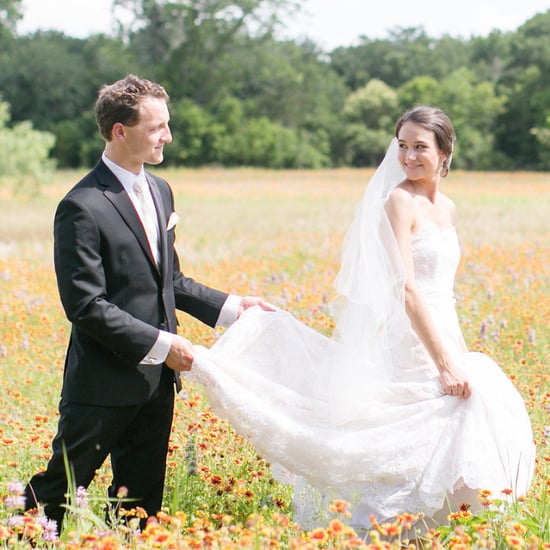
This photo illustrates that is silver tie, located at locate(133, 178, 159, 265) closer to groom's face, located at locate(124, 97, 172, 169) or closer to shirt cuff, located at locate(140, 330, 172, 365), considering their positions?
groom's face, located at locate(124, 97, 172, 169)

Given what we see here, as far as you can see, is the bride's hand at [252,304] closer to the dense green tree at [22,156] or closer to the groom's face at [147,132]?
the groom's face at [147,132]

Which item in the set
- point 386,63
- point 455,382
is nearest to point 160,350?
point 455,382

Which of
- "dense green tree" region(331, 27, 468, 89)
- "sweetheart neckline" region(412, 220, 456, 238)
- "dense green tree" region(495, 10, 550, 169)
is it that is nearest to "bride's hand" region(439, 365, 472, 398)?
"sweetheart neckline" region(412, 220, 456, 238)

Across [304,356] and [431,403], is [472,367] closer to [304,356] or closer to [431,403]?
[431,403]

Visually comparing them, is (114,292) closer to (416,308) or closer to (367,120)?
(416,308)

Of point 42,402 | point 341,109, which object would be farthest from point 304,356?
point 341,109

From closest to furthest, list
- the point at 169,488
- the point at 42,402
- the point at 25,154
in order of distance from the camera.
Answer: the point at 169,488 → the point at 42,402 → the point at 25,154

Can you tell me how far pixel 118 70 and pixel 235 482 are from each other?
198ft

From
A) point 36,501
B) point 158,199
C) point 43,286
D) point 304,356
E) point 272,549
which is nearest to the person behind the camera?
point 272,549

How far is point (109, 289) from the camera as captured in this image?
140 inches

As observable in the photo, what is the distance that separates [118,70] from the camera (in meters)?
61.1

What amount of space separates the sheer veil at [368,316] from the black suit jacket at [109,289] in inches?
32.7

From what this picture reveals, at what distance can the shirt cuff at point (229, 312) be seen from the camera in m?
4.11

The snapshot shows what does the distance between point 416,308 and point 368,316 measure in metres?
0.26
